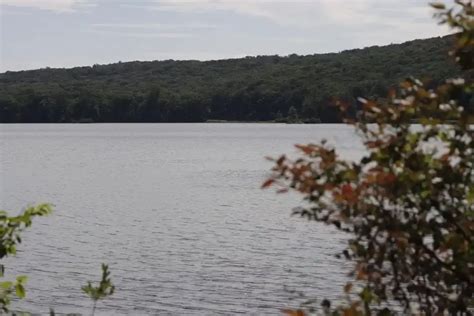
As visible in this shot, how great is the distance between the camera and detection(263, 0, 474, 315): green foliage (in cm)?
476

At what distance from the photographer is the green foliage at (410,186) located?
4.76 meters

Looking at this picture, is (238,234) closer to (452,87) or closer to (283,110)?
(452,87)

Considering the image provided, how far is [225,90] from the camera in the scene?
17062cm

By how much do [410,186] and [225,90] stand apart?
16646 cm

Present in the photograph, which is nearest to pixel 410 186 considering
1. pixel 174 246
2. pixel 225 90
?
pixel 174 246

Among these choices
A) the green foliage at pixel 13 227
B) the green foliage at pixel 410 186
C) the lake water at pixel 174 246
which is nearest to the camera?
the green foliage at pixel 410 186

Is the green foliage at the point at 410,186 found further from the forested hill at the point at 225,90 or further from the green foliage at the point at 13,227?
the forested hill at the point at 225,90

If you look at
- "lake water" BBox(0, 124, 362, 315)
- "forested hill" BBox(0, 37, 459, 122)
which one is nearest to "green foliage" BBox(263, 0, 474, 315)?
"lake water" BBox(0, 124, 362, 315)

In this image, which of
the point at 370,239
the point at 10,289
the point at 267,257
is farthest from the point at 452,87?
the point at 267,257

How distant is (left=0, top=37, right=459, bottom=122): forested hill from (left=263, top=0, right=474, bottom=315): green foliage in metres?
137

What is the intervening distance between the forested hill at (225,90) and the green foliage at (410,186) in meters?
137

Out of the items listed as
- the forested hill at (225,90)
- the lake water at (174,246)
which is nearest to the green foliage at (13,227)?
the lake water at (174,246)

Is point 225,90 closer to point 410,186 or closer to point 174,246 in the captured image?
point 174,246

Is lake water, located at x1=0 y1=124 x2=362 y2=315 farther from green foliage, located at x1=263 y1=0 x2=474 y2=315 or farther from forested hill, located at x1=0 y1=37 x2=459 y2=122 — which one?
forested hill, located at x1=0 y1=37 x2=459 y2=122
